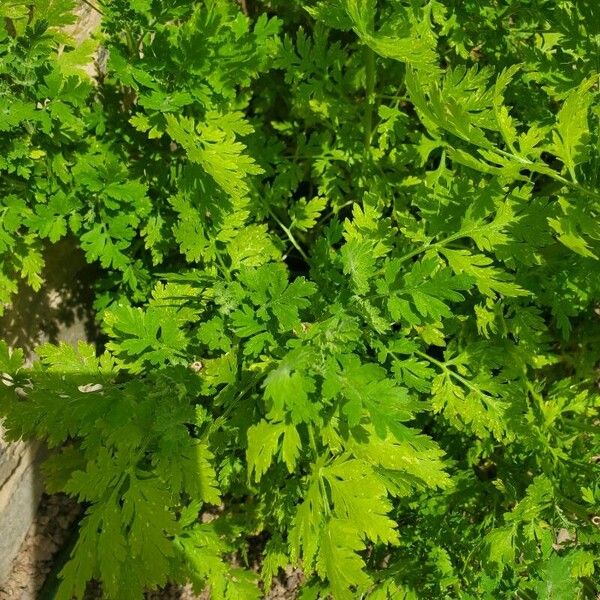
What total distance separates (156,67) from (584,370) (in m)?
2.45

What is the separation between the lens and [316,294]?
221cm

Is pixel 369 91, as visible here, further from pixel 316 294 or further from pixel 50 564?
pixel 50 564

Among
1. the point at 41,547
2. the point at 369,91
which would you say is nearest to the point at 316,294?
the point at 369,91

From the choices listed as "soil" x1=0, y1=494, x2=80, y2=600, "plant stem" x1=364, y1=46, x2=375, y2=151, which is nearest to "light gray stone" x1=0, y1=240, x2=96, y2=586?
"soil" x1=0, y1=494, x2=80, y2=600

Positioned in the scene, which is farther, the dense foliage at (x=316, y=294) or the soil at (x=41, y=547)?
the soil at (x=41, y=547)

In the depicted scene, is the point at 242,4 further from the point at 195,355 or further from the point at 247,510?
the point at 247,510

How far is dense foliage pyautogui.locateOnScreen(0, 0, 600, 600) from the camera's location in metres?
1.87

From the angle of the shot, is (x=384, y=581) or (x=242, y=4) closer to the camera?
(x=384, y=581)

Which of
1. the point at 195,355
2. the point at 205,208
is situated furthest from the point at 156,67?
the point at 195,355

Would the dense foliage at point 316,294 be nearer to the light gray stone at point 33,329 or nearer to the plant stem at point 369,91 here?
the plant stem at point 369,91

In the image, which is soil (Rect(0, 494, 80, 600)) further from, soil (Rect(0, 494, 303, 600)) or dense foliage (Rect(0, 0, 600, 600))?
dense foliage (Rect(0, 0, 600, 600))

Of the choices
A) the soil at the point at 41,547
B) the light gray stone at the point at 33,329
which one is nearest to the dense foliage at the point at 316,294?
the light gray stone at the point at 33,329

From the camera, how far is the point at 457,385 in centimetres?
250

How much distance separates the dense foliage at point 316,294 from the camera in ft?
6.13
